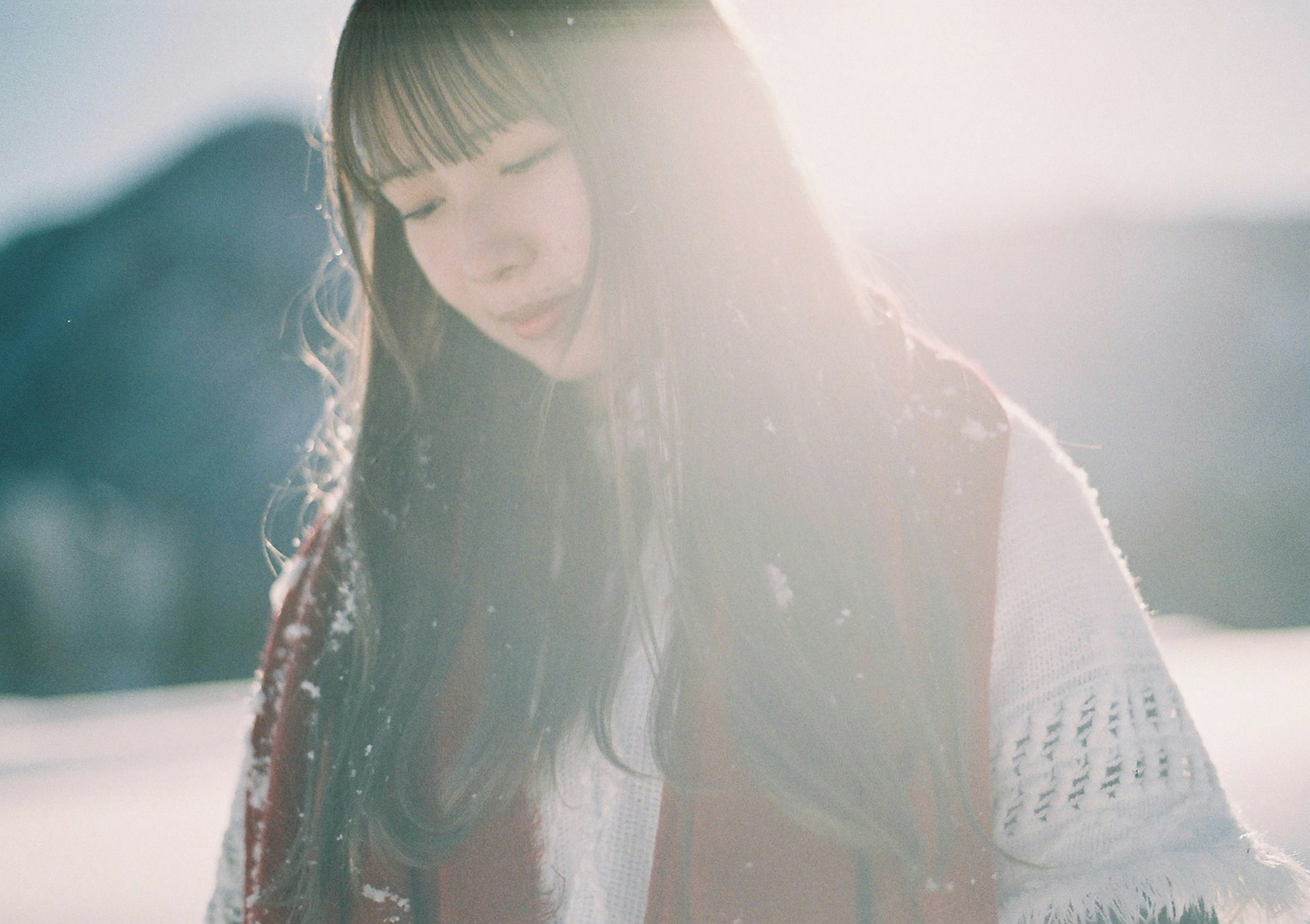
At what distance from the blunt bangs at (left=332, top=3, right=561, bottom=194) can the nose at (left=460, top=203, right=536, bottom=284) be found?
2.4 inches

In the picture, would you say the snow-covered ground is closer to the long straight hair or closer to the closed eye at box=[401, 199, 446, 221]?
the long straight hair

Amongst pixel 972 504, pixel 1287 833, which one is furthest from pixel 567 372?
pixel 1287 833

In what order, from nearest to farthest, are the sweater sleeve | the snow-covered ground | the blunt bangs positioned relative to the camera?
the sweater sleeve < the blunt bangs < the snow-covered ground

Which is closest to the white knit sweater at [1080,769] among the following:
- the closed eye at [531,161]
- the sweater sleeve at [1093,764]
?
the sweater sleeve at [1093,764]

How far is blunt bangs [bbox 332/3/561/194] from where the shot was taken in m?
1.00

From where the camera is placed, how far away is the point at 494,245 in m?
1.02

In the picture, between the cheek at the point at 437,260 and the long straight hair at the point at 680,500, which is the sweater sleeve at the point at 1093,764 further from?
the cheek at the point at 437,260

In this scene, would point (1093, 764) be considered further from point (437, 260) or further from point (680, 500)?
point (437, 260)

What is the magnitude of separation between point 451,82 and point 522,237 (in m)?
0.16

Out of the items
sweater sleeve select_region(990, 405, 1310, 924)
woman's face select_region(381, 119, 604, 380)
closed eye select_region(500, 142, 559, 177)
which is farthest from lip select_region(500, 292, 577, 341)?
sweater sleeve select_region(990, 405, 1310, 924)

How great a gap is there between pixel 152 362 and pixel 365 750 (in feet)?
48.7

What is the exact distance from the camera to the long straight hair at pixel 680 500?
952 millimetres

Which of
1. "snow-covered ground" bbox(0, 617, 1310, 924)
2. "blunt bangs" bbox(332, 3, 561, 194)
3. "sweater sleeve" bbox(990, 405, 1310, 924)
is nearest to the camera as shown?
"sweater sleeve" bbox(990, 405, 1310, 924)

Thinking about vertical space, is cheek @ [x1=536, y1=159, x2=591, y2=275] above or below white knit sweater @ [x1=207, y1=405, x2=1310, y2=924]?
above
